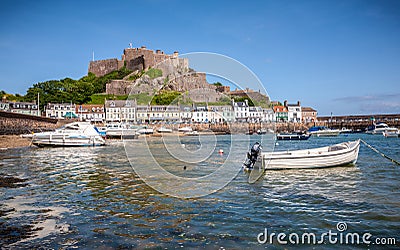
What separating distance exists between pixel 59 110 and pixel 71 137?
202 ft

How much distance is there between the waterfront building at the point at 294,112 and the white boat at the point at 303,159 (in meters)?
91.1

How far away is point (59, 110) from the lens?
8738cm

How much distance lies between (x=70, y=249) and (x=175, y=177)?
862 centimetres

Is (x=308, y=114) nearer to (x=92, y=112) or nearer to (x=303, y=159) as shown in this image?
(x=92, y=112)

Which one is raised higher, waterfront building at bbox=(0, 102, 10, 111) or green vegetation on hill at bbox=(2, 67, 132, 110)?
green vegetation on hill at bbox=(2, 67, 132, 110)

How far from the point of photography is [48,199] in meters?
9.86

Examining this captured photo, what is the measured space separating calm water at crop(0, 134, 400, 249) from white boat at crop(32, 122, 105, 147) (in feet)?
59.8

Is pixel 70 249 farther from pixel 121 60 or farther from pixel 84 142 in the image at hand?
pixel 121 60

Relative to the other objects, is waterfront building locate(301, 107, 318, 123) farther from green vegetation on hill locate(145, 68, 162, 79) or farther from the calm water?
green vegetation on hill locate(145, 68, 162, 79)

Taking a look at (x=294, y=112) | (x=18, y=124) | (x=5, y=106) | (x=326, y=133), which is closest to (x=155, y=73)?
(x=18, y=124)

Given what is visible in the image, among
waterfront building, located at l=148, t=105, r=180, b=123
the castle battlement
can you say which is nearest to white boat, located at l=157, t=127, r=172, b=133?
waterfront building, located at l=148, t=105, r=180, b=123

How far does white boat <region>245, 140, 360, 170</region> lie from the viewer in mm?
16000

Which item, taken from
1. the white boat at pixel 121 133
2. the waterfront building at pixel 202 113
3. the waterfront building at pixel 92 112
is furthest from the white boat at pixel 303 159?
the waterfront building at pixel 92 112

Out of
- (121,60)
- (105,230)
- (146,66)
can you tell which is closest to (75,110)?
(146,66)
